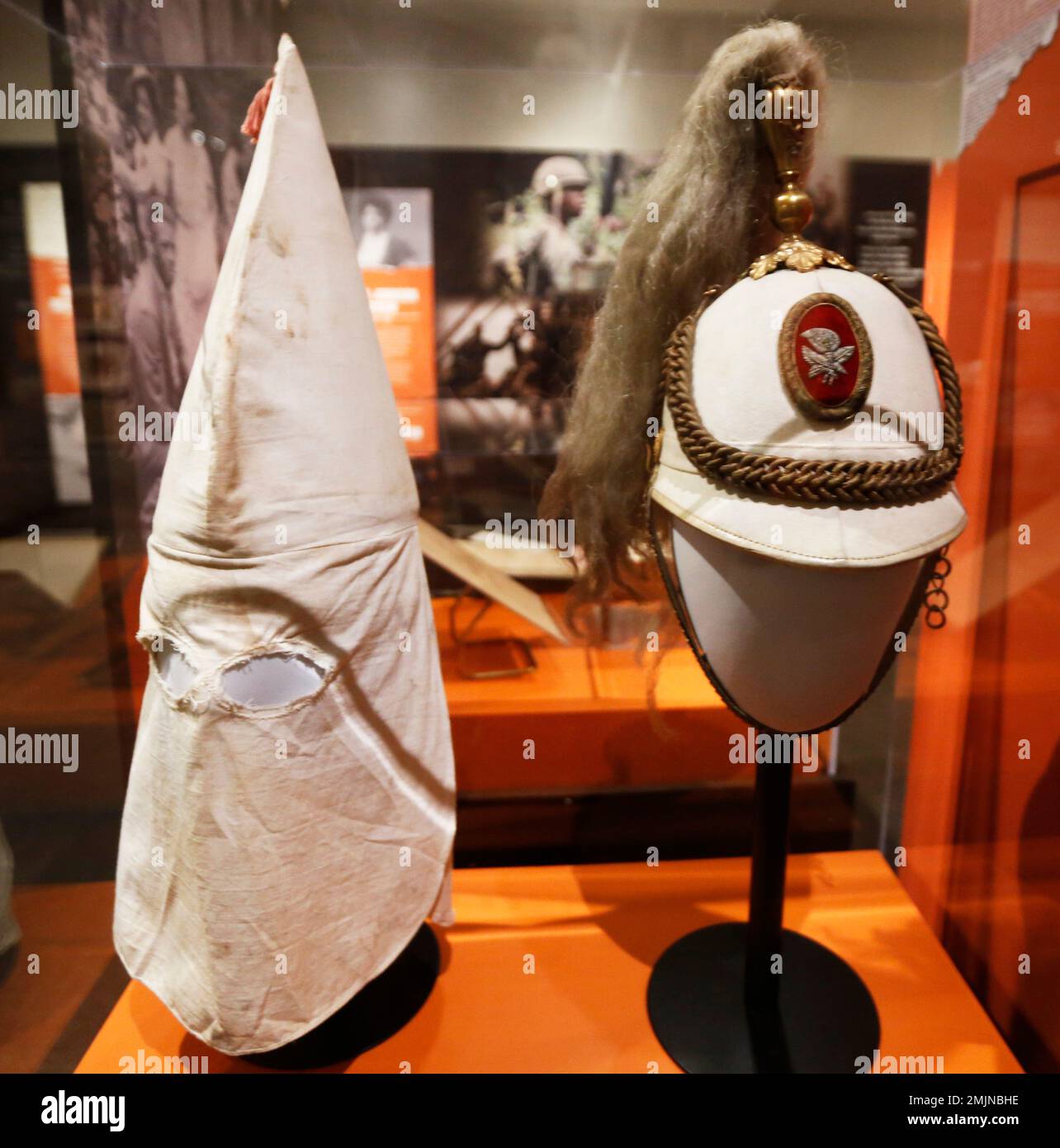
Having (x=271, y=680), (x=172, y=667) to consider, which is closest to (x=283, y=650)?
(x=271, y=680)

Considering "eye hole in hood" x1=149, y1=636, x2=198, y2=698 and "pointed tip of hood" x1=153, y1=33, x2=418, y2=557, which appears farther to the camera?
"eye hole in hood" x1=149, y1=636, x2=198, y2=698

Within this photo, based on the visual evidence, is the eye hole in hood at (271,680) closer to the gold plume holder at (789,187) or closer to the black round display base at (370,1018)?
the black round display base at (370,1018)

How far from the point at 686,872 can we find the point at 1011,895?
58 cm

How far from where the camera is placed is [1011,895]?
1.43 metres

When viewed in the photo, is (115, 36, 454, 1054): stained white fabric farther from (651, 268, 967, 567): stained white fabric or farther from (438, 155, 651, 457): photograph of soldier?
(438, 155, 651, 457): photograph of soldier

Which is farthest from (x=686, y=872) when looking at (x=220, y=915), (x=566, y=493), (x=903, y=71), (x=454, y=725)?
(x=903, y=71)

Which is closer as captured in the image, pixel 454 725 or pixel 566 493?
pixel 566 493

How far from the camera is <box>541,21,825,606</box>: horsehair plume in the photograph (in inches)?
42.1

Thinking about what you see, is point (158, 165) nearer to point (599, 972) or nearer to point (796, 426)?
point (796, 426)

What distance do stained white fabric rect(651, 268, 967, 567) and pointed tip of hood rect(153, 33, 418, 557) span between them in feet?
1.36

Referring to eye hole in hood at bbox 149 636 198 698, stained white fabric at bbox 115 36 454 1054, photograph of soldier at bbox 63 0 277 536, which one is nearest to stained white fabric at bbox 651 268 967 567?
stained white fabric at bbox 115 36 454 1054

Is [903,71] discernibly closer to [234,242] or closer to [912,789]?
[234,242]

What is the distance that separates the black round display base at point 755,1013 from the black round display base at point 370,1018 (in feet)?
1.26

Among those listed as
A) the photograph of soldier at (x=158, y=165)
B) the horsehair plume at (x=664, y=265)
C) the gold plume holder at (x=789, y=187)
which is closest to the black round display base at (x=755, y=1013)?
the horsehair plume at (x=664, y=265)
